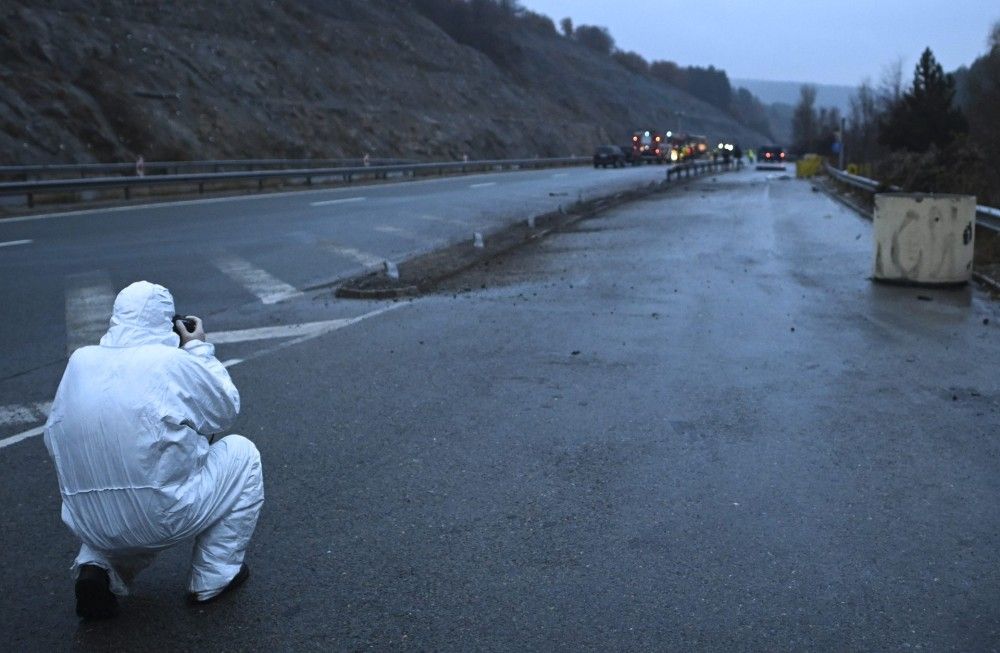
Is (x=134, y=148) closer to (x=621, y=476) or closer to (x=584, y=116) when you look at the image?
(x=621, y=476)

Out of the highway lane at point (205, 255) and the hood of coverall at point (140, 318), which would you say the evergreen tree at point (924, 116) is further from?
the hood of coverall at point (140, 318)

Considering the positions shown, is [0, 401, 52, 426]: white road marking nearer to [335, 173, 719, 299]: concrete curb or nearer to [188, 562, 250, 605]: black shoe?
[188, 562, 250, 605]: black shoe

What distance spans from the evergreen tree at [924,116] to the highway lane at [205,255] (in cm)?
2371

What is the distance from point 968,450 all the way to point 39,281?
11.4 m

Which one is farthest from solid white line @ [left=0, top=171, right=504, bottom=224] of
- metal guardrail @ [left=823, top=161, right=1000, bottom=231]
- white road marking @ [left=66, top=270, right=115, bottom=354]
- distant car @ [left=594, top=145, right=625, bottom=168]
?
distant car @ [left=594, top=145, right=625, bottom=168]

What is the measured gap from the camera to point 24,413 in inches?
298

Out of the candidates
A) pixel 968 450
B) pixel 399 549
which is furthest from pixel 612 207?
pixel 399 549

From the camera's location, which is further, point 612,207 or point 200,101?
point 200,101

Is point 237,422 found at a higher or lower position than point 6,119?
lower

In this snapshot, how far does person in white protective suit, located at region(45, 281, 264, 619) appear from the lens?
13.5ft

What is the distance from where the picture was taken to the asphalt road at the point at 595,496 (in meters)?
4.28

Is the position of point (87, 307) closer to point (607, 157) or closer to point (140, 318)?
point (140, 318)

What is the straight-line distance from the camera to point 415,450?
655 centimetres

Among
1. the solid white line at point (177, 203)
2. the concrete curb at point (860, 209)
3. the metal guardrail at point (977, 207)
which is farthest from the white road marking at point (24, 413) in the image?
the solid white line at point (177, 203)
